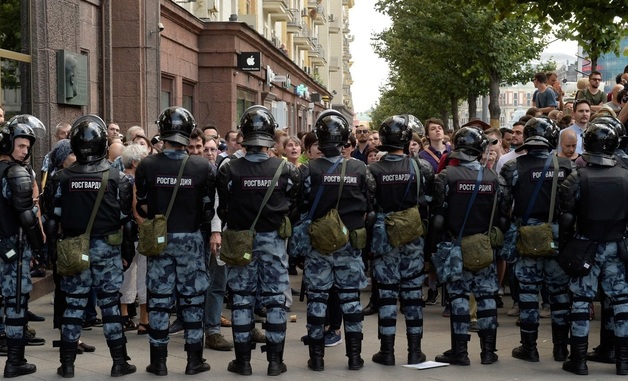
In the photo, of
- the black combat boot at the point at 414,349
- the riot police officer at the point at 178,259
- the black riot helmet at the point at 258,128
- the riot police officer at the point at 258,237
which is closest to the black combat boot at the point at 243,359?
the riot police officer at the point at 258,237

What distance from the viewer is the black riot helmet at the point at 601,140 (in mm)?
7547

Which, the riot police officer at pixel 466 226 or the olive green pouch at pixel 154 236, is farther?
the riot police officer at pixel 466 226

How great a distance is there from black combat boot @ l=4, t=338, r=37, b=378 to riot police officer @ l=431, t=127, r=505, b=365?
11.1 feet

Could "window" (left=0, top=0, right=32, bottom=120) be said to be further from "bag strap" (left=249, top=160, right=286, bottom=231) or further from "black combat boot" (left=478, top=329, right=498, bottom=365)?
"black combat boot" (left=478, top=329, right=498, bottom=365)

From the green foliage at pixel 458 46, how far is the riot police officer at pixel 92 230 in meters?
20.1

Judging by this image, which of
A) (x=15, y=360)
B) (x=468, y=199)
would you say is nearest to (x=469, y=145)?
(x=468, y=199)

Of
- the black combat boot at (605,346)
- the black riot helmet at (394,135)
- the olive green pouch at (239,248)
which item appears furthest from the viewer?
the black riot helmet at (394,135)

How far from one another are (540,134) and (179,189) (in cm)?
304

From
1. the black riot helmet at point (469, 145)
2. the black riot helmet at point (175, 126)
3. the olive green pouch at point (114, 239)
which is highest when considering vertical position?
the black riot helmet at point (175, 126)

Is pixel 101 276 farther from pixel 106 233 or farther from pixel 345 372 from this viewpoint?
pixel 345 372

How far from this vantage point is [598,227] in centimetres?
746

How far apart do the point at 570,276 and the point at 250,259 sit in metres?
2.56

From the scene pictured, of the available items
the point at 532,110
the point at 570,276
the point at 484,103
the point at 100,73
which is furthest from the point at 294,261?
the point at 484,103

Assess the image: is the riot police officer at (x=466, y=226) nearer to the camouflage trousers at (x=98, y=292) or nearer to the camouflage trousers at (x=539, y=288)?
the camouflage trousers at (x=539, y=288)
